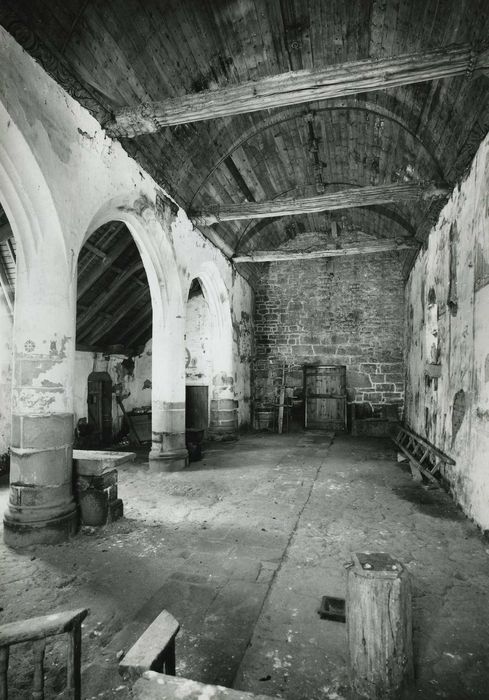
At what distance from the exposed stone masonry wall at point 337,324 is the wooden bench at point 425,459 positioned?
3133 millimetres

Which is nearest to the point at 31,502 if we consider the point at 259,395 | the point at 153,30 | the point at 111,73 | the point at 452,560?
the point at 452,560

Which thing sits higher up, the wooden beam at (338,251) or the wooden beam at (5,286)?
the wooden beam at (338,251)

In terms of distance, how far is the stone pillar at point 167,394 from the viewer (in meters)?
6.30

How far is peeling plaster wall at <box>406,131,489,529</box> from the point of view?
3.99m

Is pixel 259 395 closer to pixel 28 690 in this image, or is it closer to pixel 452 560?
pixel 452 560

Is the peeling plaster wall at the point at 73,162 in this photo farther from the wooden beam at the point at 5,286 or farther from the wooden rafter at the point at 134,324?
the wooden rafter at the point at 134,324

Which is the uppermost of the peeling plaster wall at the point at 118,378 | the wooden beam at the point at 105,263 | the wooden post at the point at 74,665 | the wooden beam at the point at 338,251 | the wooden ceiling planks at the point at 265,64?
the wooden ceiling planks at the point at 265,64

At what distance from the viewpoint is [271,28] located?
4605mm

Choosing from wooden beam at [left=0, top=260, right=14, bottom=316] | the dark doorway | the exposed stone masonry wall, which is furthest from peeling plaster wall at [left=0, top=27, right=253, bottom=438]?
A: the exposed stone masonry wall

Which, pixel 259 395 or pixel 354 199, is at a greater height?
pixel 354 199

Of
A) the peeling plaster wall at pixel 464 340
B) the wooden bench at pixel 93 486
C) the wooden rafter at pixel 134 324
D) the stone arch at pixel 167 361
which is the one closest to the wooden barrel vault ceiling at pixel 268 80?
the peeling plaster wall at pixel 464 340

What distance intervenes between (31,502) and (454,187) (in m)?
6.16

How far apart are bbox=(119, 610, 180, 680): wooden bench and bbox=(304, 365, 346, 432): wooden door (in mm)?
9581

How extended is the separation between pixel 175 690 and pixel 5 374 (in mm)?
5914
